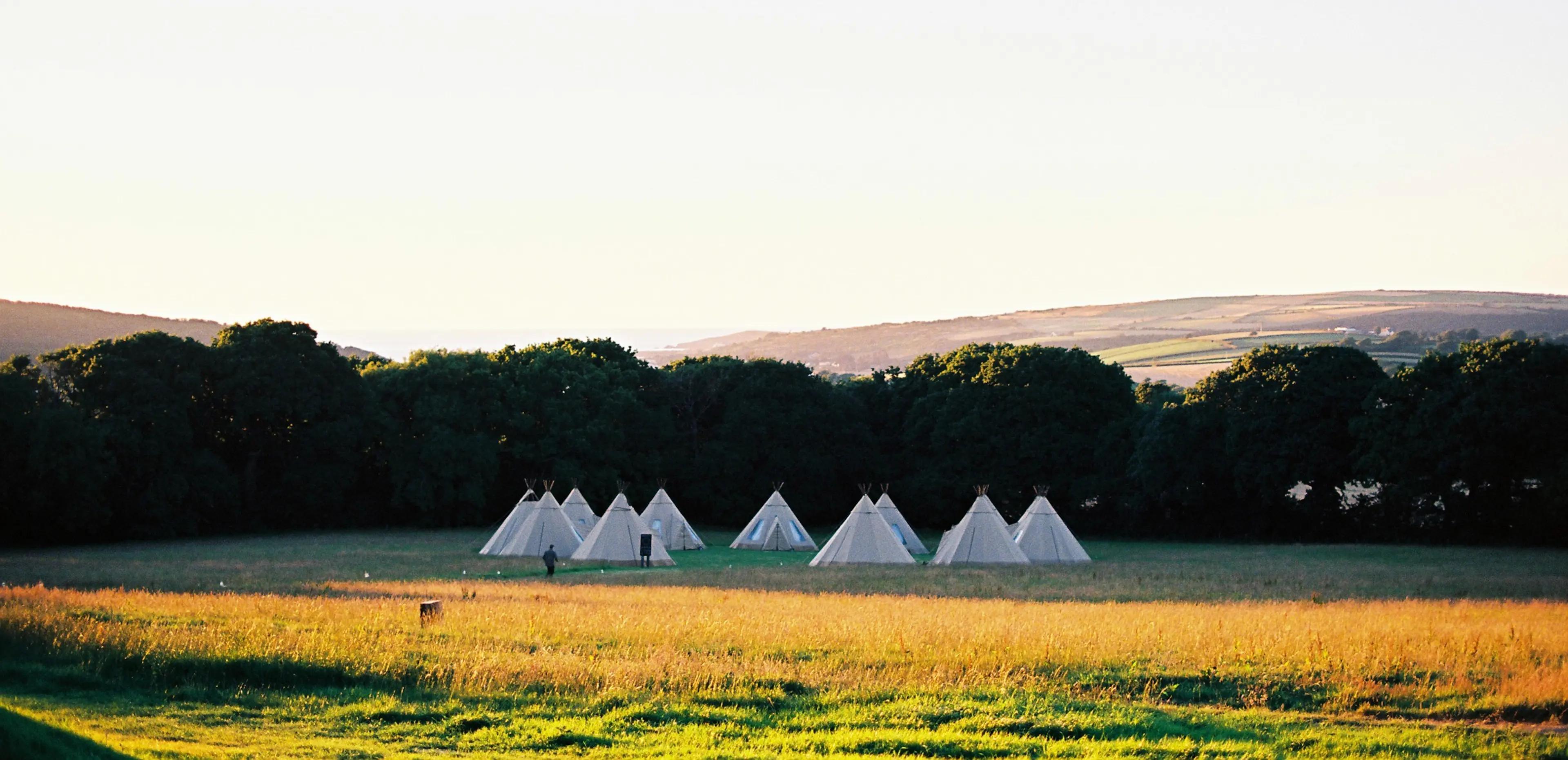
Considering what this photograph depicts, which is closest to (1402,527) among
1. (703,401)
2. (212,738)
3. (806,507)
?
(806,507)

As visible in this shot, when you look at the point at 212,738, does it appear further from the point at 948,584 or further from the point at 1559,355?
the point at 1559,355

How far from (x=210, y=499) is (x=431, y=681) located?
130 ft

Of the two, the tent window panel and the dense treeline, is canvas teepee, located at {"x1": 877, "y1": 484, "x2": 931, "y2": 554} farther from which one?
the dense treeline

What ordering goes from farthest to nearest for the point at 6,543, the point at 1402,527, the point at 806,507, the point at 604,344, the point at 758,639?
the point at 604,344 < the point at 806,507 < the point at 1402,527 < the point at 6,543 < the point at 758,639

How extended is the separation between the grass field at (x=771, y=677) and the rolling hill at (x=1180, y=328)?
7684 cm

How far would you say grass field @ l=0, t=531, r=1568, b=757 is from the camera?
10.7 metres

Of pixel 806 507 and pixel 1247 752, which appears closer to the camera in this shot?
pixel 1247 752

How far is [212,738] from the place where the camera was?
10477 millimetres

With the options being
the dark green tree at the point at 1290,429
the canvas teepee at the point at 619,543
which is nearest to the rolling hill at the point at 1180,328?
the dark green tree at the point at 1290,429

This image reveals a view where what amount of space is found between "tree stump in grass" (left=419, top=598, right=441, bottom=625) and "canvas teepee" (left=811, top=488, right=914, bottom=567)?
21086 millimetres

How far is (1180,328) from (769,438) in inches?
3895

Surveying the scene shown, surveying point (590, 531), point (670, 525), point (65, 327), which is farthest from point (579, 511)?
point (65, 327)

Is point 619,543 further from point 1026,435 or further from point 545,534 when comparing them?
point 1026,435

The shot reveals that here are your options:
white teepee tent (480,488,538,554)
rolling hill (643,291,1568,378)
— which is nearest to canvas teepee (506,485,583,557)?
white teepee tent (480,488,538,554)
